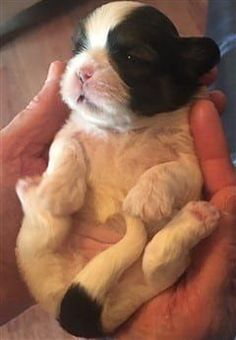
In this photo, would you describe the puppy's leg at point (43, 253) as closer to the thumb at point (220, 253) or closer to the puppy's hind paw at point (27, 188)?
the puppy's hind paw at point (27, 188)

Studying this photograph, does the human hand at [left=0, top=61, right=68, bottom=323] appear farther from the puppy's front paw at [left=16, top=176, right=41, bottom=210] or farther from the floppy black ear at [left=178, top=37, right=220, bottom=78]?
the floppy black ear at [left=178, top=37, right=220, bottom=78]

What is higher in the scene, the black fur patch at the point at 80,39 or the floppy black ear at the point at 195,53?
the black fur patch at the point at 80,39

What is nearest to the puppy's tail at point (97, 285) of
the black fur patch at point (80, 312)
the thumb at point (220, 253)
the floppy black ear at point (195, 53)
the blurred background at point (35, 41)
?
the black fur patch at point (80, 312)

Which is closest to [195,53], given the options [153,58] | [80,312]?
[153,58]

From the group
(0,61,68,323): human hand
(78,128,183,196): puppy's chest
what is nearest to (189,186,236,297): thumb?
(78,128,183,196): puppy's chest

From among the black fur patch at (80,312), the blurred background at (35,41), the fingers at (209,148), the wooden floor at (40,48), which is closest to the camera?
the black fur patch at (80,312)

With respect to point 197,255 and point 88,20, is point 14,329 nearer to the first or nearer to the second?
point 197,255

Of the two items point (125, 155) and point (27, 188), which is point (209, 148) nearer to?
point (125, 155)
